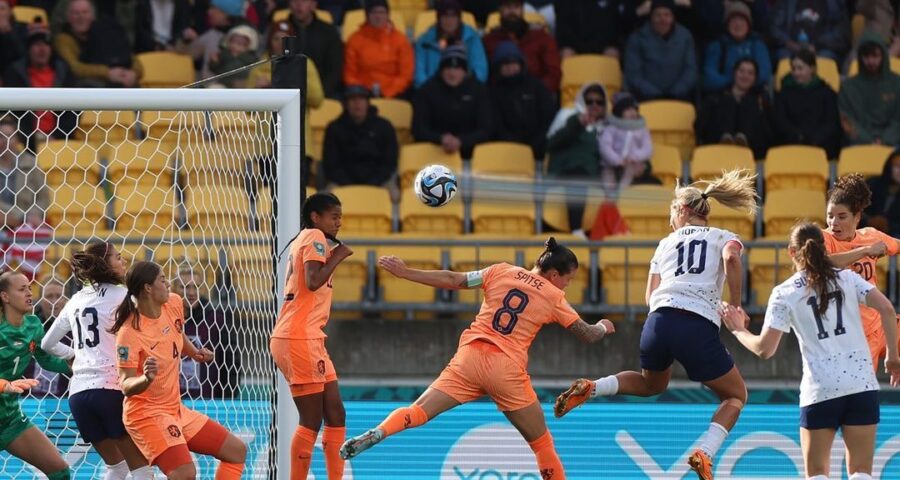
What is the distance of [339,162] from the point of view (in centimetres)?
1397

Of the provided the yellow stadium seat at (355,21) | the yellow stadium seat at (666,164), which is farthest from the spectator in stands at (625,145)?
the yellow stadium seat at (355,21)

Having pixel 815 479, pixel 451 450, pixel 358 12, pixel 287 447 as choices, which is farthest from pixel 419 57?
pixel 815 479

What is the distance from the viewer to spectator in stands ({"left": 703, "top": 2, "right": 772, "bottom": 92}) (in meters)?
14.8

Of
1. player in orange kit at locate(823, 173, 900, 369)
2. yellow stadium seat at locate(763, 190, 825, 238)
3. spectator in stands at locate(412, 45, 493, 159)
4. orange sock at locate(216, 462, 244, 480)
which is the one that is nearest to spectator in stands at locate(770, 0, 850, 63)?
yellow stadium seat at locate(763, 190, 825, 238)

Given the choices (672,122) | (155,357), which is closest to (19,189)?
(155,357)

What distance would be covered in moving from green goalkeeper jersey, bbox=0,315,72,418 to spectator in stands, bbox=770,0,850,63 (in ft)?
28.4

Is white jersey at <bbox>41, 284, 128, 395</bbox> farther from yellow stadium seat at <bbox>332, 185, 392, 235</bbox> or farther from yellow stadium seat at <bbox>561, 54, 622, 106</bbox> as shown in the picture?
yellow stadium seat at <bbox>561, 54, 622, 106</bbox>

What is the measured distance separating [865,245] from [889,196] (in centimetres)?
467

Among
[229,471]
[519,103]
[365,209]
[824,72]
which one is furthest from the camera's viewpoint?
[824,72]

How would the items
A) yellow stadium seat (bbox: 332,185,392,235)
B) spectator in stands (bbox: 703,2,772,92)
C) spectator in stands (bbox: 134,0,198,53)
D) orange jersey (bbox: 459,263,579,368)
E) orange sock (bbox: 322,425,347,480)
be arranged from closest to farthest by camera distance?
orange jersey (bbox: 459,263,579,368), orange sock (bbox: 322,425,347,480), yellow stadium seat (bbox: 332,185,392,235), spectator in stands (bbox: 703,2,772,92), spectator in stands (bbox: 134,0,198,53)

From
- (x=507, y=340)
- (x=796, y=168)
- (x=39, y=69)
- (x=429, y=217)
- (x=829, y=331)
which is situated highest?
(x=39, y=69)

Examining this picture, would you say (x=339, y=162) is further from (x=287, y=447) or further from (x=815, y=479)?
(x=815, y=479)

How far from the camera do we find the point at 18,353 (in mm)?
9000

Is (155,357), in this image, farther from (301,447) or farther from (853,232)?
(853,232)
